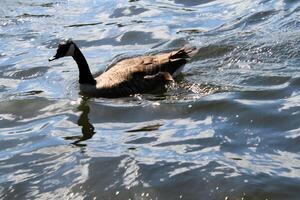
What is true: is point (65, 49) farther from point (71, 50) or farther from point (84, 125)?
point (84, 125)

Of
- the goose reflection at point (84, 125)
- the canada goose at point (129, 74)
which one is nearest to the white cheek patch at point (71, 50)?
the canada goose at point (129, 74)

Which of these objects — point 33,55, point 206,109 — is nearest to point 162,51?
point 33,55

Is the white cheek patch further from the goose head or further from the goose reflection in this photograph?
the goose reflection

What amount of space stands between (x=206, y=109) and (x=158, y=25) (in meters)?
5.25

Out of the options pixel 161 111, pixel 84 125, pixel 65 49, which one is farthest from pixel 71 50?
pixel 161 111

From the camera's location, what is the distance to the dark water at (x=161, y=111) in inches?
301

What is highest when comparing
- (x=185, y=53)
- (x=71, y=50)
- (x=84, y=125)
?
(x=71, y=50)

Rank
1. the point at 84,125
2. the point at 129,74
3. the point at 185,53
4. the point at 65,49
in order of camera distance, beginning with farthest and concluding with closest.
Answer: the point at 185,53
the point at 65,49
the point at 129,74
the point at 84,125

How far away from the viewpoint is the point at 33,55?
13.4 meters

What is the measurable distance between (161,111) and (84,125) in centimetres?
113

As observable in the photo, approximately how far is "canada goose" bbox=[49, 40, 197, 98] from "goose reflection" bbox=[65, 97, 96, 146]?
37 centimetres

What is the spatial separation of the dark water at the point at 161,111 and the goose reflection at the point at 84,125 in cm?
3

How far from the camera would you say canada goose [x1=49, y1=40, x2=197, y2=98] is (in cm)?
1112

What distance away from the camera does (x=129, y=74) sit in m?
11.3
